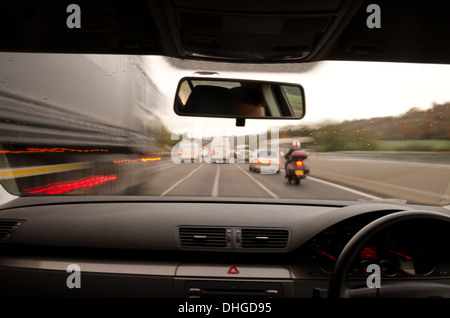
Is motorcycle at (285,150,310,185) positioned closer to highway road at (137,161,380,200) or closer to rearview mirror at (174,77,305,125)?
highway road at (137,161,380,200)

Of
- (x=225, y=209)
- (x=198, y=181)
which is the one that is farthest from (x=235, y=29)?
(x=198, y=181)

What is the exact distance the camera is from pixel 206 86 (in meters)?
3.18

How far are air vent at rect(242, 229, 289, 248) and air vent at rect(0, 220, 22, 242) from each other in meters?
2.17

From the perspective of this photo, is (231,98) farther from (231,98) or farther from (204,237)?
(204,237)

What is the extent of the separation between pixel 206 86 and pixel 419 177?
7162 millimetres

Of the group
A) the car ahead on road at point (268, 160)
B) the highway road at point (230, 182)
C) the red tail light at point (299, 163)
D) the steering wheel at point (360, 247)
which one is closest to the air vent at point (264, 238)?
the steering wheel at point (360, 247)

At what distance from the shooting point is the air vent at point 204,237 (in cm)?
344

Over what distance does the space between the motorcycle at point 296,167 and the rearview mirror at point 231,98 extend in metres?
6.42

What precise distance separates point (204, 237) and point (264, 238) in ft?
1.81

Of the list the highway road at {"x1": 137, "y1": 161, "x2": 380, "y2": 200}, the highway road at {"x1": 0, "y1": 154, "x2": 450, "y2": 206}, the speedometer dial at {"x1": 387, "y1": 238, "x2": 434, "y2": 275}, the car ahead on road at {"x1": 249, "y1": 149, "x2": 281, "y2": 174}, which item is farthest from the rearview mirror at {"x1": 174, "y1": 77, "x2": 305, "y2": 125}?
the car ahead on road at {"x1": 249, "y1": 149, "x2": 281, "y2": 174}

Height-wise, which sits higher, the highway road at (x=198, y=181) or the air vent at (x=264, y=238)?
the highway road at (x=198, y=181)

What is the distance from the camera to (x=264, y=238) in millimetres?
3465

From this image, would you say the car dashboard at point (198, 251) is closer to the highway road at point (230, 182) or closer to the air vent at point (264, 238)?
the air vent at point (264, 238)
